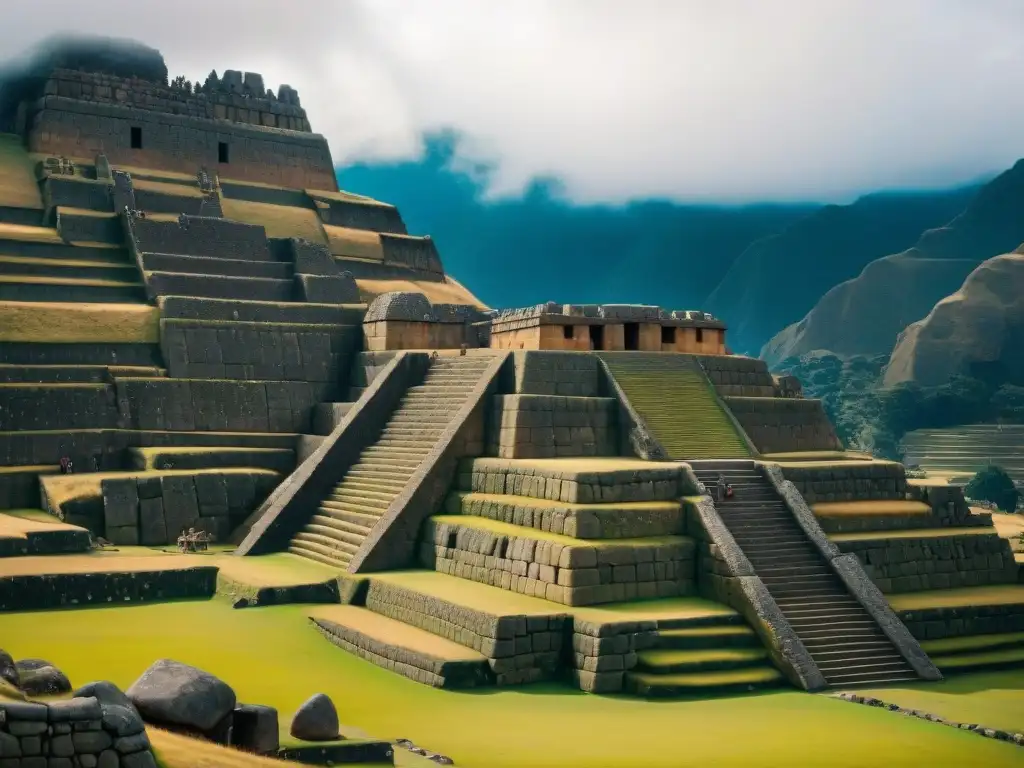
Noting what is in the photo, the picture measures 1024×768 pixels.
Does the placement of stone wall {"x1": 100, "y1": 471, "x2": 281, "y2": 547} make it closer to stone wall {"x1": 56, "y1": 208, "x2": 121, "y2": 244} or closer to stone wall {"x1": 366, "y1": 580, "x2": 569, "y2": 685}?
stone wall {"x1": 56, "y1": 208, "x2": 121, "y2": 244}

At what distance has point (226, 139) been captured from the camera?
4072 centimetres

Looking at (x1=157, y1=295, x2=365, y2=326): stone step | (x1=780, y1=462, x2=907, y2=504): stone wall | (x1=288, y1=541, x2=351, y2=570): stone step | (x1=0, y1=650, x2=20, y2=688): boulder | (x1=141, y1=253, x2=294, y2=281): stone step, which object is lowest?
(x1=0, y1=650, x2=20, y2=688): boulder

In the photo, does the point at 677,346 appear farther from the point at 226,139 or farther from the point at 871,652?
the point at 226,139

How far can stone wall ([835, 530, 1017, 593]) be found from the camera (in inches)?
845

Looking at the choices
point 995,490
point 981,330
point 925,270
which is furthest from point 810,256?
point 995,490

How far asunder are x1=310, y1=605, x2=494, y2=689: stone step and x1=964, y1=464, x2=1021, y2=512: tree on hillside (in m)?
45.8

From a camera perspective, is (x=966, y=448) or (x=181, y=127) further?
(x=966, y=448)

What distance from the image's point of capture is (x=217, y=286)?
108 feet

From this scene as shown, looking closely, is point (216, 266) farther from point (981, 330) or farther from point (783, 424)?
point (981, 330)

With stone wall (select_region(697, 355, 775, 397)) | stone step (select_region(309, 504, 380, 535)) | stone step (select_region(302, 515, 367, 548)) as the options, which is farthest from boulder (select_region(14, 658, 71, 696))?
stone wall (select_region(697, 355, 775, 397))

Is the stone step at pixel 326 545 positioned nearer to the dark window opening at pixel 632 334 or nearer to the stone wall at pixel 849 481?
the dark window opening at pixel 632 334

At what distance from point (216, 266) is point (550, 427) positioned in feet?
45.2

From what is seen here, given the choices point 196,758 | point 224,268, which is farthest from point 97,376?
point 196,758

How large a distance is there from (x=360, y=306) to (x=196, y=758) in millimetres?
23162
